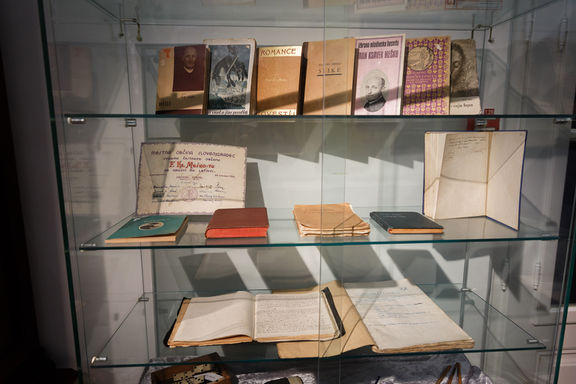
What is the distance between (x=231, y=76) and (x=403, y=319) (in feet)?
3.46

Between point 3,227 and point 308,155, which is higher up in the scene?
point 308,155

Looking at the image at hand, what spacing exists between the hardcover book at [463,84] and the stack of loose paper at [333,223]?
0.49 meters

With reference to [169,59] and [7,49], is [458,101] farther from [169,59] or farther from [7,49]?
[7,49]

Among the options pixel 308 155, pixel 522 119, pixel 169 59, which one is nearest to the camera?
pixel 169 59

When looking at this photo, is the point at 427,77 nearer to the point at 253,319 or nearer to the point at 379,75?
the point at 379,75

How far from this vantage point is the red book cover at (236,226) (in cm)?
110

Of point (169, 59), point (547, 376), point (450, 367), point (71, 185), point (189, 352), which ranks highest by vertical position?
point (169, 59)

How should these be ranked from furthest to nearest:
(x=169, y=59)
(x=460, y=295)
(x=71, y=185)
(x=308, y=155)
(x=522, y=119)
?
(x=460, y=295), (x=308, y=155), (x=522, y=119), (x=169, y=59), (x=71, y=185)

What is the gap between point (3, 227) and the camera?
4.60 ft

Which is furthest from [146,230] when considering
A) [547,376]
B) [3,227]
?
[547,376]

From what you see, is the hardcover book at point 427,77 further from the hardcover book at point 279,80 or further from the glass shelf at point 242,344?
the glass shelf at point 242,344

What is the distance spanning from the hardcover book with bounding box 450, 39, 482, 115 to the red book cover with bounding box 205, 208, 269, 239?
0.74m

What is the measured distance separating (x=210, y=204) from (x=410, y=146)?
82 cm

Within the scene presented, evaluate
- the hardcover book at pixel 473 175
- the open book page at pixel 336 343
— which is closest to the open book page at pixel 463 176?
the hardcover book at pixel 473 175
